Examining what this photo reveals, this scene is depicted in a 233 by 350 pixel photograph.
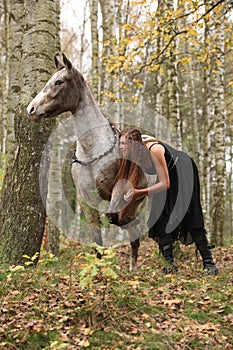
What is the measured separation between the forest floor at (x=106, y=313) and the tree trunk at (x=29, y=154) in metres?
0.50

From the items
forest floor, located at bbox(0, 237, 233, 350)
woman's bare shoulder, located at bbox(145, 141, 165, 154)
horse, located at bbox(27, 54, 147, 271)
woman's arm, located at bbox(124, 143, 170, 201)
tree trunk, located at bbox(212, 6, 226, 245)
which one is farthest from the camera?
tree trunk, located at bbox(212, 6, 226, 245)

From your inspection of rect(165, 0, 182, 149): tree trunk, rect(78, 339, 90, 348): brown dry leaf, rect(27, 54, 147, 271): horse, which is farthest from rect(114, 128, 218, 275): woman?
rect(165, 0, 182, 149): tree trunk

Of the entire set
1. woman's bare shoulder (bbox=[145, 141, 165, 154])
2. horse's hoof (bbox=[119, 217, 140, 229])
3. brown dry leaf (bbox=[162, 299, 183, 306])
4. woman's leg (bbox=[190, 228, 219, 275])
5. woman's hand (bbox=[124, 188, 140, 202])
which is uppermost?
woman's bare shoulder (bbox=[145, 141, 165, 154])

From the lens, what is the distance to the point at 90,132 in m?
5.06

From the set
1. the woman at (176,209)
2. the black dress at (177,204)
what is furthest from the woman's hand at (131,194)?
the black dress at (177,204)

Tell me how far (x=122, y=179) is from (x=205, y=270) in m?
1.86

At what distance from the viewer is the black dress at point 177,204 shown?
5.93 m

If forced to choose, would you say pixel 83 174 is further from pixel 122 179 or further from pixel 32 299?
pixel 32 299

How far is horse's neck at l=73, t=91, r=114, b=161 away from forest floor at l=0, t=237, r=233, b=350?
4.75 ft

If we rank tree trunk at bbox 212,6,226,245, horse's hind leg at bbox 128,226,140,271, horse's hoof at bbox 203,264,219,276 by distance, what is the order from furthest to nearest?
tree trunk at bbox 212,6,226,245 → horse's hind leg at bbox 128,226,140,271 → horse's hoof at bbox 203,264,219,276

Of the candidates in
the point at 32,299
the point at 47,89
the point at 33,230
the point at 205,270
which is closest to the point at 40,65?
the point at 47,89

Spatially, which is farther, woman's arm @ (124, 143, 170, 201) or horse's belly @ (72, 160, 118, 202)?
woman's arm @ (124, 143, 170, 201)

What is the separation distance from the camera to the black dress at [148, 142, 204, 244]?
5.93 m

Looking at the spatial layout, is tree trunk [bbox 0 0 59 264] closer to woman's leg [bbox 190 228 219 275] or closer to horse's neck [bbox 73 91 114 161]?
horse's neck [bbox 73 91 114 161]
